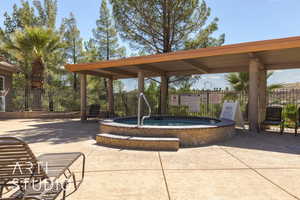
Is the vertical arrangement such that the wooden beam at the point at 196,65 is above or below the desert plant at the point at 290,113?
above

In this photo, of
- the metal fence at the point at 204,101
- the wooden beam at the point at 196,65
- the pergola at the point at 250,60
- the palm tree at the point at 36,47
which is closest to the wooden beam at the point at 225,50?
the pergola at the point at 250,60

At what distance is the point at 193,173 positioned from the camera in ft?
10.6

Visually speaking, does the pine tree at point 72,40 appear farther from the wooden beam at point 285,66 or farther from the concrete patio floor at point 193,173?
the wooden beam at point 285,66

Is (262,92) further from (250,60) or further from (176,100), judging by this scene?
(176,100)

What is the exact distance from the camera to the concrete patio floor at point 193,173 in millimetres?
2514

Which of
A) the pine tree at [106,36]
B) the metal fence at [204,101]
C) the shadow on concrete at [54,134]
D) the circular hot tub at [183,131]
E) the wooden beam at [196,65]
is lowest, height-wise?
the shadow on concrete at [54,134]

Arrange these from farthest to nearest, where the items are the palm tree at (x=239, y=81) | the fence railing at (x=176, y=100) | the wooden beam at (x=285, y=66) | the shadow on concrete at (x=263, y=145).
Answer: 1. the palm tree at (x=239, y=81)
2. the fence railing at (x=176, y=100)
3. the wooden beam at (x=285, y=66)
4. the shadow on concrete at (x=263, y=145)

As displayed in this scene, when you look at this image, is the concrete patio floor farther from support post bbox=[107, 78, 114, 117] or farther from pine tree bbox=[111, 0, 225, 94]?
pine tree bbox=[111, 0, 225, 94]

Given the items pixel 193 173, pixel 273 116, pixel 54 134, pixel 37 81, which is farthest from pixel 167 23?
pixel 193 173

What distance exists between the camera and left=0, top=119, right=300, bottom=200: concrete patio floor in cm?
251

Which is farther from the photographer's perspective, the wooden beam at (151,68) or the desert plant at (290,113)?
the wooden beam at (151,68)

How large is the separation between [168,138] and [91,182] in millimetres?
2553

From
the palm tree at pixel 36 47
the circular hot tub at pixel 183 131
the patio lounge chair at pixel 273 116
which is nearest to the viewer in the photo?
the circular hot tub at pixel 183 131

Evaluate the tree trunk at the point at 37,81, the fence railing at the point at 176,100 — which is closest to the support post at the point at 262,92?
the fence railing at the point at 176,100
